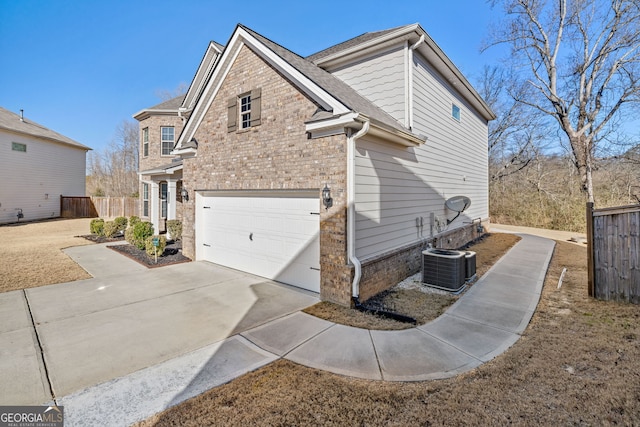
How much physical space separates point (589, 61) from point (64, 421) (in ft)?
81.4

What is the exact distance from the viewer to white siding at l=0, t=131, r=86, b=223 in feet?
60.2

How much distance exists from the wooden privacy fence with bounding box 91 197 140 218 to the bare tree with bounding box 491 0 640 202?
27.6 meters

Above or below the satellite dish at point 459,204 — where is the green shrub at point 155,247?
below

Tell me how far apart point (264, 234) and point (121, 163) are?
132 feet

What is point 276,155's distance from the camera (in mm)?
6449

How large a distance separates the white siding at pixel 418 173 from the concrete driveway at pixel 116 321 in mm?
2196

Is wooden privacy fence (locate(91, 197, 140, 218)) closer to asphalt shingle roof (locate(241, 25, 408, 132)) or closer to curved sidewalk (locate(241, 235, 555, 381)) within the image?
asphalt shingle roof (locate(241, 25, 408, 132))

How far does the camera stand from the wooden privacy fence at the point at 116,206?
72.2 feet

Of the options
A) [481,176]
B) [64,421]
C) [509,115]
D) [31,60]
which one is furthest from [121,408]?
[509,115]

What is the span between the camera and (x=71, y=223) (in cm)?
1864

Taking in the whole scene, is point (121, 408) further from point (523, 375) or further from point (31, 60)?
point (31, 60)

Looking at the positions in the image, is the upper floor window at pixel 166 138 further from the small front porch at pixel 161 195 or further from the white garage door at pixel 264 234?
the white garage door at pixel 264 234

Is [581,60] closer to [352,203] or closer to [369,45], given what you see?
[369,45]

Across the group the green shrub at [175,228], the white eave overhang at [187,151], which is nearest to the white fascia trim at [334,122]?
the white eave overhang at [187,151]
